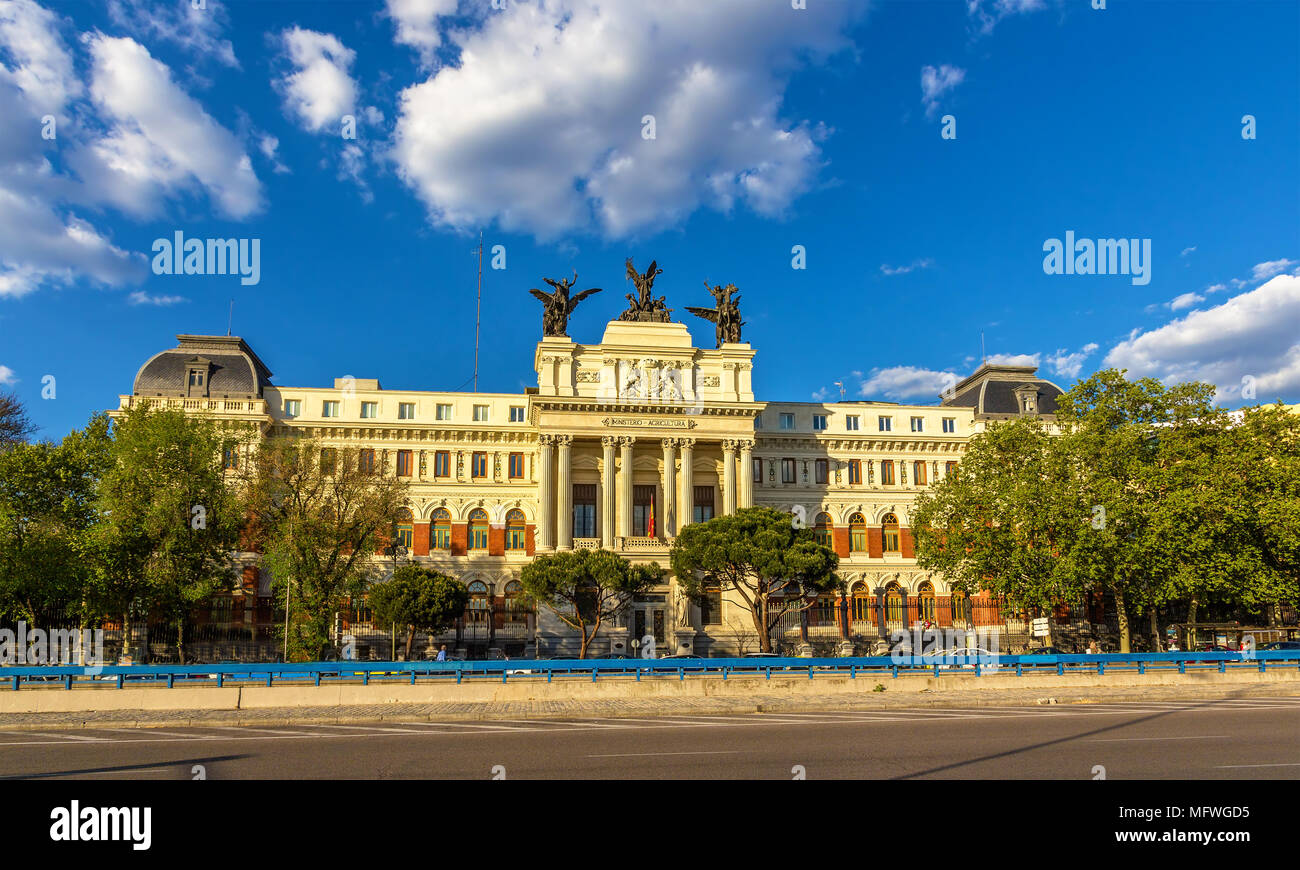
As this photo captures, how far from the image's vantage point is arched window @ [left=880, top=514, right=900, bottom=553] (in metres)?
63.8

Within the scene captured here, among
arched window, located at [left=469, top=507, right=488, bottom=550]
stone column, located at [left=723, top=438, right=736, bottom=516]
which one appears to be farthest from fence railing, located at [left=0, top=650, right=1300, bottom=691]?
arched window, located at [left=469, top=507, right=488, bottom=550]

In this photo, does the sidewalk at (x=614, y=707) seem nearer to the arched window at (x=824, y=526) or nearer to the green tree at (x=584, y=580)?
the green tree at (x=584, y=580)

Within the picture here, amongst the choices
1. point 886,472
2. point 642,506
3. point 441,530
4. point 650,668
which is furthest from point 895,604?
point 650,668

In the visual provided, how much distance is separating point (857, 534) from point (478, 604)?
88.3 ft

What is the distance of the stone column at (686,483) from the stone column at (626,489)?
3.23 m

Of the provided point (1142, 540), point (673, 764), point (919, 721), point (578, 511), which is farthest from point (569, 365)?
point (673, 764)

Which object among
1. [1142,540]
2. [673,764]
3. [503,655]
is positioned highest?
[1142,540]

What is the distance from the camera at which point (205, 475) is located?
1731 inches

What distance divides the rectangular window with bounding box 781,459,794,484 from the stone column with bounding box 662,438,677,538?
31.5 ft

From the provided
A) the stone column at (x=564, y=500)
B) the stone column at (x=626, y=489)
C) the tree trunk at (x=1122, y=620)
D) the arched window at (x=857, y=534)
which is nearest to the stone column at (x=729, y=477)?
the stone column at (x=626, y=489)

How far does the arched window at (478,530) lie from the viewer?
59594 mm
